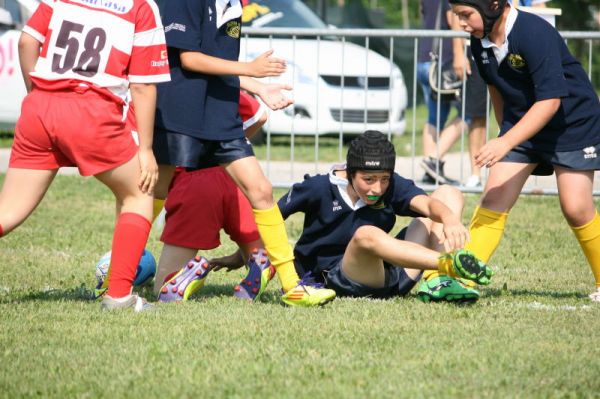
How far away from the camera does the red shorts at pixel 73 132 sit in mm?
5070

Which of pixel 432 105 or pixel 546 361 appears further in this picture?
pixel 432 105

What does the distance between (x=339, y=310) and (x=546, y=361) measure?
4.21 ft

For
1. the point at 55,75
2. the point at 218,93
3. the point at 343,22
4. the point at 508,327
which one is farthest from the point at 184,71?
the point at 343,22

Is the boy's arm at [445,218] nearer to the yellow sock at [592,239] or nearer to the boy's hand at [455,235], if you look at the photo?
the boy's hand at [455,235]

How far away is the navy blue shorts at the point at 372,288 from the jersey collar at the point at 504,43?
102 cm

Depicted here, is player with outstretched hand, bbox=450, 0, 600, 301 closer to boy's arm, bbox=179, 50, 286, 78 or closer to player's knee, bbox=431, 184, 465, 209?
player's knee, bbox=431, 184, 465, 209

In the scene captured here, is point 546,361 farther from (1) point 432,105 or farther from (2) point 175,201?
(1) point 432,105

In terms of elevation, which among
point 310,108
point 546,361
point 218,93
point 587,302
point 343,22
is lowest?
point 343,22

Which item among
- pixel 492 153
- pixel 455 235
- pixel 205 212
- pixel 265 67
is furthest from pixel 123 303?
Result: pixel 492 153

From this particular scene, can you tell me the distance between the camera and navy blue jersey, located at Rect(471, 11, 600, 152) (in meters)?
5.51

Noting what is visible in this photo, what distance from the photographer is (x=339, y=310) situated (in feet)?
17.8

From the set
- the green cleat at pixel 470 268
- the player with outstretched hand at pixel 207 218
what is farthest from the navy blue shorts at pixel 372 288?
the green cleat at pixel 470 268

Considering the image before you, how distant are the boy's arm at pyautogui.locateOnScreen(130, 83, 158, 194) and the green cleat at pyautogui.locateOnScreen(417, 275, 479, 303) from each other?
4.86 ft

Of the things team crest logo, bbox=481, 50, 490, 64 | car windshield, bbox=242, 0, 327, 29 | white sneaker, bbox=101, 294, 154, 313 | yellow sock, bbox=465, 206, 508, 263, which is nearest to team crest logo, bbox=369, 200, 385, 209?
yellow sock, bbox=465, 206, 508, 263
